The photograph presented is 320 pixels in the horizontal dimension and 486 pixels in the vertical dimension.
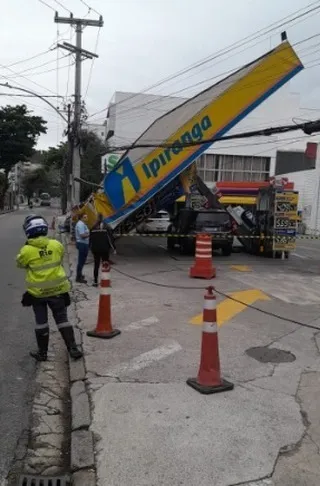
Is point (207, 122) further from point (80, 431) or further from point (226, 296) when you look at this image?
point (80, 431)

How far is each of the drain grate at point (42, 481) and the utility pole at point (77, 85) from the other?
81.2ft

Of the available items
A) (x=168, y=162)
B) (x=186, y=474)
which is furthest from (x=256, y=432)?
(x=168, y=162)

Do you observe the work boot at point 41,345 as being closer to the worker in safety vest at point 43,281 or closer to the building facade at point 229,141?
the worker in safety vest at point 43,281

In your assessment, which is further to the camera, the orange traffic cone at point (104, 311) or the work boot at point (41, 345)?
the orange traffic cone at point (104, 311)

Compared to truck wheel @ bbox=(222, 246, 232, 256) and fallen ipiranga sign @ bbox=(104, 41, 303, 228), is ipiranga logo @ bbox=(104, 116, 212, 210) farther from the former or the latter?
truck wheel @ bbox=(222, 246, 232, 256)

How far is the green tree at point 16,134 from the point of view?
2584 inches

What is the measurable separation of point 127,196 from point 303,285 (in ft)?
23.8

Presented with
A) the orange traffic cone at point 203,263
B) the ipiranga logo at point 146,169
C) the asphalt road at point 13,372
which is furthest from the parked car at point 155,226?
the asphalt road at point 13,372

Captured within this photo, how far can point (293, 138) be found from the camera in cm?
5097

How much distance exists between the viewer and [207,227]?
19.3 metres

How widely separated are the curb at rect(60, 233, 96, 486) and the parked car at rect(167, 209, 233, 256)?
13.4 meters

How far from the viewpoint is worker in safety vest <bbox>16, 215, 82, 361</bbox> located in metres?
6.25

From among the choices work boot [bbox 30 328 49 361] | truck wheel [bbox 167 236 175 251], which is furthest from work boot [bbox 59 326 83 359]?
truck wheel [bbox 167 236 175 251]

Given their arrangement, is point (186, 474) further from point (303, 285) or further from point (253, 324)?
point (303, 285)
